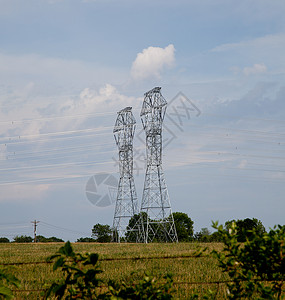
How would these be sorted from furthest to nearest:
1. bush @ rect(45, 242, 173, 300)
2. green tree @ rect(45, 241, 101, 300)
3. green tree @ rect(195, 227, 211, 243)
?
green tree @ rect(195, 227, 211, 243) → bush @ rect(45, 242, 173, 300) → green tree @ rect(45, 241, 101, 300)

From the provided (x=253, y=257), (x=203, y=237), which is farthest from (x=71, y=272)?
(x=203, y=237)

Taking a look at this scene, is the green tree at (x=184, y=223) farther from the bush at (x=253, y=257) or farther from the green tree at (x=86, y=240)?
the bush at (x=253, y=257)

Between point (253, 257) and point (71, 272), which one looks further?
point (253, 257)

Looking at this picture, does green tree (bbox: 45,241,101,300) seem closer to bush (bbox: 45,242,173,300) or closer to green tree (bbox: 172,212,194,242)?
bush (bbox: 45,242,173,300)

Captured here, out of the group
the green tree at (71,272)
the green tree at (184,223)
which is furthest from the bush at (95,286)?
the green tree at (184,223)

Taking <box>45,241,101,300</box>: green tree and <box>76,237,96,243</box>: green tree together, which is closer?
<box>45,241,101,300</box>: green tree

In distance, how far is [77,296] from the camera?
4363 millimetres

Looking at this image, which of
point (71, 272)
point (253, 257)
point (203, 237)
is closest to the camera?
point (71, 272)

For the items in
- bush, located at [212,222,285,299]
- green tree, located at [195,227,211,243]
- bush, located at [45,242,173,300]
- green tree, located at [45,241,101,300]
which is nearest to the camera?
green tree, located at [45,241,101,300]

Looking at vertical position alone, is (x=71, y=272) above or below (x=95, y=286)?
above

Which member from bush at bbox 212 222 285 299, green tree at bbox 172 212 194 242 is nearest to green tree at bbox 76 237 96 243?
green tree at bbox 172 212 194 242

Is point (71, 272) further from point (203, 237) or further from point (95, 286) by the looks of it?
point (203, 237)

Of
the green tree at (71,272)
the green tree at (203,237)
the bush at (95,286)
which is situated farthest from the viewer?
the green tree at (203,237)

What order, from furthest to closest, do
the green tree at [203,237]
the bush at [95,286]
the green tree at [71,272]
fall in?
the green tree at [203,237]
the bush at [95,286]
the green tree at [71,272]
